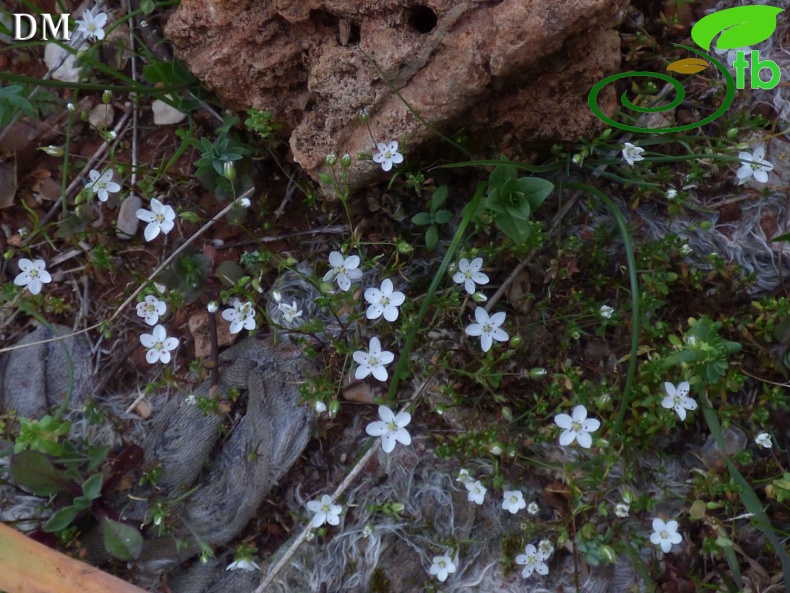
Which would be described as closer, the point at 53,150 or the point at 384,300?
the point at 384,300

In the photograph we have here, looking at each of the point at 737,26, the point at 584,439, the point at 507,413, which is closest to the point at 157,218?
the point at 507,413

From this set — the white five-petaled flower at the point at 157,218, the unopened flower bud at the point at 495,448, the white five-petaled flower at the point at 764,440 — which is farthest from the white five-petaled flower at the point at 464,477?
the white five-petaled flower at the point at 157,218

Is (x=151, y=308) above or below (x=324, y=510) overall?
above

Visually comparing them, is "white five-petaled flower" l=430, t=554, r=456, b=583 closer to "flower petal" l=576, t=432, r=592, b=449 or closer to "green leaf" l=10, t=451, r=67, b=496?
"flower petal" l=576, t=432, r=592, b=449

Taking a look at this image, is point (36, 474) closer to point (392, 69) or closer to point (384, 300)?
point (384, 300)

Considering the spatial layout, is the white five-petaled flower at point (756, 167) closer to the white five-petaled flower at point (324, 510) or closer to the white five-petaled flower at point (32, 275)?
the white five-petaled flower at point (324, 510)

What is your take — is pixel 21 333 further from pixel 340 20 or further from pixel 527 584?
pixel 527 584

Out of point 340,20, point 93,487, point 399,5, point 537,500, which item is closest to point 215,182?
point 340,20
